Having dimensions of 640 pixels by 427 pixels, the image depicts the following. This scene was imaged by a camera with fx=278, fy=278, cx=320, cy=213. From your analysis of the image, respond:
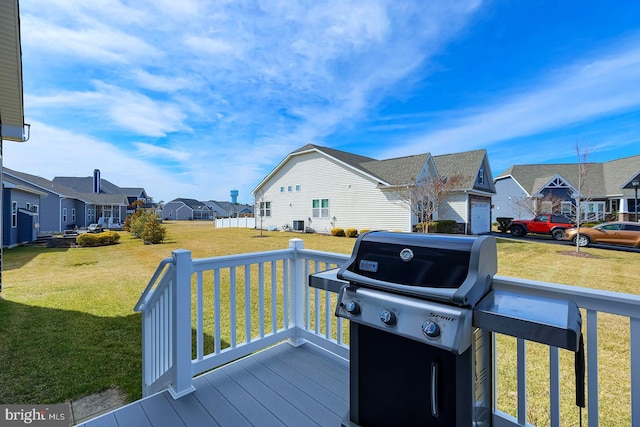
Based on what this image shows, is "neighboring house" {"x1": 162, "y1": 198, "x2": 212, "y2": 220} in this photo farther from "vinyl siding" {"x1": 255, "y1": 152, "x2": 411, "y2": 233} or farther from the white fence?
"vinyl siding" {"x1": 255, "y1": 152, "x2": 411, "y2": 233}

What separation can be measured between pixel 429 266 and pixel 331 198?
15980 millimetres

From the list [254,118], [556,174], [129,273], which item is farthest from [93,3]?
[556,174]

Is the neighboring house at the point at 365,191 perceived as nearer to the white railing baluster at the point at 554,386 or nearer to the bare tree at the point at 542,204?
the bare tree at the point at 542,204

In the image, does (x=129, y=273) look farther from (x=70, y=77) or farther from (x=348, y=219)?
(x=348, y=219)

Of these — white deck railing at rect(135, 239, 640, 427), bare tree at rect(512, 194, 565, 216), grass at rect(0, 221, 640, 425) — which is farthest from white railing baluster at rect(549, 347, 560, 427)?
bare tree at rect(512, 194, 565, 216)

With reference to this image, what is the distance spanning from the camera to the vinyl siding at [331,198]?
15195 millimetres

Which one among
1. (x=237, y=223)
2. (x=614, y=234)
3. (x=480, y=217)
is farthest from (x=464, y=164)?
(x=237, y=223)

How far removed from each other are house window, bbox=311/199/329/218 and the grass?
10.9 meters

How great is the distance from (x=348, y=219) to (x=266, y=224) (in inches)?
290

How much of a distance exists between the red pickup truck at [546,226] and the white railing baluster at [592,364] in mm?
15902

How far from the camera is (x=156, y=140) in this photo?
1347 cm

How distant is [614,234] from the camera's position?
1080 centimetres

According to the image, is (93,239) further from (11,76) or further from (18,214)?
(11,76)

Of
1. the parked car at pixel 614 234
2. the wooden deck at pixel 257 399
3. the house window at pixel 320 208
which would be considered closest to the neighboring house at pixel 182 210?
the house window at pixel 320 208
